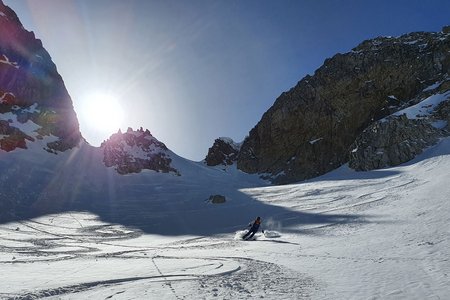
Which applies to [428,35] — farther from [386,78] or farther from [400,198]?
[400,198]

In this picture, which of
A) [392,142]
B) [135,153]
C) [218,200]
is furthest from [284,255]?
[135,153]

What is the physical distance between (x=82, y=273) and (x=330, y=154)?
9128 cm

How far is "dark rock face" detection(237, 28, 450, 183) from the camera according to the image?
85.5m

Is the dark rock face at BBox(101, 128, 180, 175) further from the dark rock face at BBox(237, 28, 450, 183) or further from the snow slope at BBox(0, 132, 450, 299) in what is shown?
the snow slope at BBox(0, 132, 450, 299)

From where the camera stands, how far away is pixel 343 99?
98.0 metres

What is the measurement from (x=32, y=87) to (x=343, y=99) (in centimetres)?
7965

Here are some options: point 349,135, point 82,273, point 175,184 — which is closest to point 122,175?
point 175,184

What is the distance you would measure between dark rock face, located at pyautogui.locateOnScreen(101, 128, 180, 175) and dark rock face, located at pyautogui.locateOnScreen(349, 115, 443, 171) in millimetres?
47026

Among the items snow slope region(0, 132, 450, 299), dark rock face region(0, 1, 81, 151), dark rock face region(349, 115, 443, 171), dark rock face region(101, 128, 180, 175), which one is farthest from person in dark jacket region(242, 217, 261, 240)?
dark rock face region(0, 1, 81, 151)

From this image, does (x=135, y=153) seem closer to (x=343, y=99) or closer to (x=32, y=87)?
(x=32, y=87)

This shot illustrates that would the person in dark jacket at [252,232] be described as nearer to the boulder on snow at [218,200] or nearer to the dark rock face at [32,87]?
the boulder on snow at [218,200]

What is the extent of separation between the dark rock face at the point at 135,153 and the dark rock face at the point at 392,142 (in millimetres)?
47026

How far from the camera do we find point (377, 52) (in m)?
94.0

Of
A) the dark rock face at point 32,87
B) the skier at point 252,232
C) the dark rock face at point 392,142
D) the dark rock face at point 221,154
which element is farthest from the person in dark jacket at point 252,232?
the dark rock face at point 221,154
